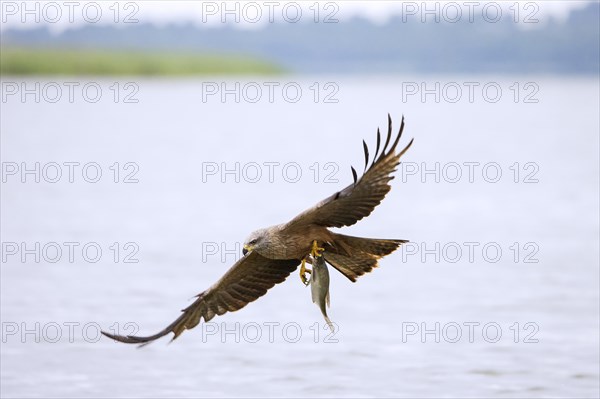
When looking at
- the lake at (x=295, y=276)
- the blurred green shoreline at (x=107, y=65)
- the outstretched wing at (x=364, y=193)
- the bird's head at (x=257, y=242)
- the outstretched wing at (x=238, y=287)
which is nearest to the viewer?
the outstretched wing at (x=364, y=193)

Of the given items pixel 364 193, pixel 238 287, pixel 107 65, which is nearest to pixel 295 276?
pixel 238 287

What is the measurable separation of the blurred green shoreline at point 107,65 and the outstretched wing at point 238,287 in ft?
196

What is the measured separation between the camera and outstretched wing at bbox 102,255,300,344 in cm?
1037

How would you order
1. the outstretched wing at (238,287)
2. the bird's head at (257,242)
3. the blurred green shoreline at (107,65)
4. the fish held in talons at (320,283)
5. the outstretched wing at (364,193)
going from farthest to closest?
the blurred green shoreline at (107,65), the outstretched wing at (238,287), the bird's head at (257,242), the fish held in talons at (320,283), the outstretched wing at (364,193)

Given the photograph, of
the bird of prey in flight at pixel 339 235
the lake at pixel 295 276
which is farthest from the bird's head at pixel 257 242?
the lake at pixel 295 276

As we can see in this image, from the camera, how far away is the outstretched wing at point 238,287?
10367 mm

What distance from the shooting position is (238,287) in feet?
34.4

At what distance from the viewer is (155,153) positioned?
40688 mm

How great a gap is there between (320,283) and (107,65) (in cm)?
6926

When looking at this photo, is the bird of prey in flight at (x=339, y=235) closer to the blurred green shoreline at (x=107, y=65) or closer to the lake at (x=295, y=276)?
the lake at (x=295, y=276)

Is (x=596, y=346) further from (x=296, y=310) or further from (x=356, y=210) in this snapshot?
(x=356, y=210)

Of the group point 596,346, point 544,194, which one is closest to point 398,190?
point 544,194

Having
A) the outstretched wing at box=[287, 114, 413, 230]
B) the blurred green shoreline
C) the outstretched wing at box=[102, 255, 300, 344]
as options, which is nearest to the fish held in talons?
the outstretched wing at box=[287, 114, 413, 230]

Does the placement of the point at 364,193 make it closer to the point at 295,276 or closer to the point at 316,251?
the point at 316,251
